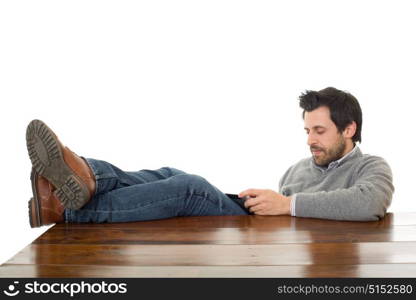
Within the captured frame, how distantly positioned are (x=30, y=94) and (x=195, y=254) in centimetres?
250

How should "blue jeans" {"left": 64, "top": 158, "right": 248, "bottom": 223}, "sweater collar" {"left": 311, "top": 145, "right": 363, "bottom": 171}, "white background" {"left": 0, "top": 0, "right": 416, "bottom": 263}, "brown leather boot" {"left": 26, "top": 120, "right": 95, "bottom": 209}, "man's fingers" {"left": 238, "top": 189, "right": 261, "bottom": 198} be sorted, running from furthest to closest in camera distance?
"white background" {"left": 0, "top": 0, "right": 416, "bottom": 263}
"sweater collar" {"left": 311, "top": 145, "right": 363, "bottom": 171}
"man's fingers" {"left": 238, "top": 189, "right": 261, "bottom": 198}
"blue jeans" {"left": 64, "top": 158, "right": 248, "bottom": 223}
"brown leather boot" {"left": 26, "top": 120, "right": 95, "bottom": 209}

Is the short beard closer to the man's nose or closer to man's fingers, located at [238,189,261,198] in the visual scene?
the man's nose

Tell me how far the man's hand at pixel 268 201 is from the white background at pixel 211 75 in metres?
1.51

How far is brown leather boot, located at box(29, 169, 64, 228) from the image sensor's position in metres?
2.54

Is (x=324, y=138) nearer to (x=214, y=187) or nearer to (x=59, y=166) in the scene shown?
(x=214, y=187)

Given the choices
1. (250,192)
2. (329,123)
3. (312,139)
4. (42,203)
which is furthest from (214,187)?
(42,203)

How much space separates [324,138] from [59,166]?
1.25 meters

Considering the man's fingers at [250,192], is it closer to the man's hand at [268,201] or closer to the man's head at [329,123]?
the man's hand at [268,201]

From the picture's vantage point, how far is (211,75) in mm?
4305

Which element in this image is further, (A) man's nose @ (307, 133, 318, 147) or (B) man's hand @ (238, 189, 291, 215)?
(A) man's nose @ (307, 133, 318, 147)

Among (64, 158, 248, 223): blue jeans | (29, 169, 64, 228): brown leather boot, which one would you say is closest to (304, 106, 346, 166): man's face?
(64, 158, 248, 223): blue jeans

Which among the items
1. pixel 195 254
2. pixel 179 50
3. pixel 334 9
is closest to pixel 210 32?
pixel 179 50

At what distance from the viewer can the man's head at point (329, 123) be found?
2.95 meters

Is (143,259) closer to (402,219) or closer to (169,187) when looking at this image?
(169,187)
